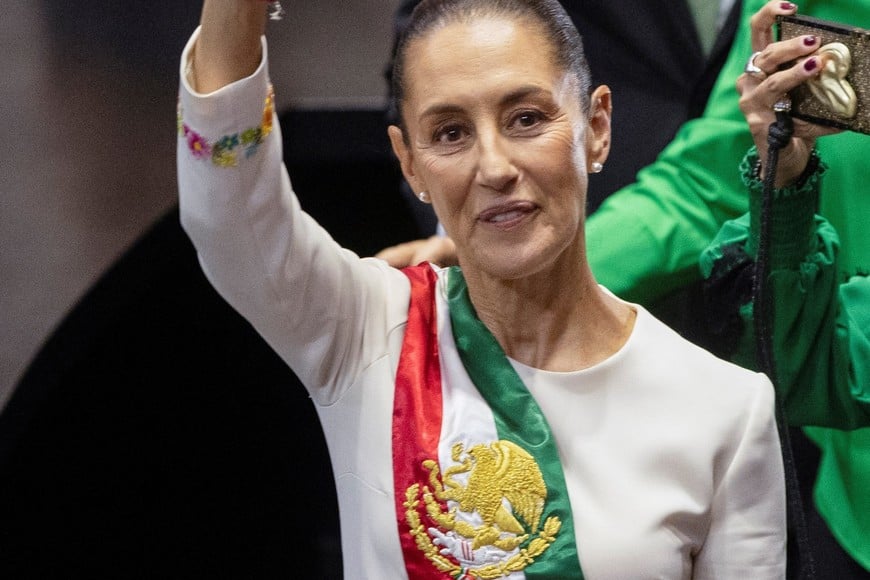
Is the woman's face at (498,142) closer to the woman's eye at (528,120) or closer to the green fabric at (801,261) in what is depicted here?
the woman's eye at (528,120)

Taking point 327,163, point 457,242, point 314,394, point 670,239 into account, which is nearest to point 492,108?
point 457,242

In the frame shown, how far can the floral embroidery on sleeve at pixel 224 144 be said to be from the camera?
0.82 m

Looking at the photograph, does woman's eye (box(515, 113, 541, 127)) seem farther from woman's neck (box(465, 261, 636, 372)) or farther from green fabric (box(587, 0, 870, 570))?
green fabric (box(587, 0, 870, 570))

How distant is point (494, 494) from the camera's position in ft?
2.99

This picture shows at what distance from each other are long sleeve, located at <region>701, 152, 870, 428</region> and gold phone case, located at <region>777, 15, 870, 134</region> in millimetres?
73

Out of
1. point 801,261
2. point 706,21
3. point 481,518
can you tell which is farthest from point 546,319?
point 706,21

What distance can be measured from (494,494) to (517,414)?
2.3 inches

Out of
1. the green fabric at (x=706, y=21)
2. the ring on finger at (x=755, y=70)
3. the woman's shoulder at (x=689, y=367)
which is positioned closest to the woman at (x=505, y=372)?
the woman's shoulder at (x=689, y=367)

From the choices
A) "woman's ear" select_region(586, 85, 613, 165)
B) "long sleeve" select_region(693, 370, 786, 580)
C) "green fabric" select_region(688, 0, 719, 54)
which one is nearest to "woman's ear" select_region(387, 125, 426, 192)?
"woman's ear" select_region(586, 85, 613, 165)

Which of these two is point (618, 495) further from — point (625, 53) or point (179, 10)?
point (179, 10)

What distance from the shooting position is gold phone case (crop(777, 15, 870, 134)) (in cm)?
100

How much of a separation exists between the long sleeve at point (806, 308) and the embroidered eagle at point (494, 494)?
28cm

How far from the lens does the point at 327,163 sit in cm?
146

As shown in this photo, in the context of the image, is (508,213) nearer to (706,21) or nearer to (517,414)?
(517,414)
